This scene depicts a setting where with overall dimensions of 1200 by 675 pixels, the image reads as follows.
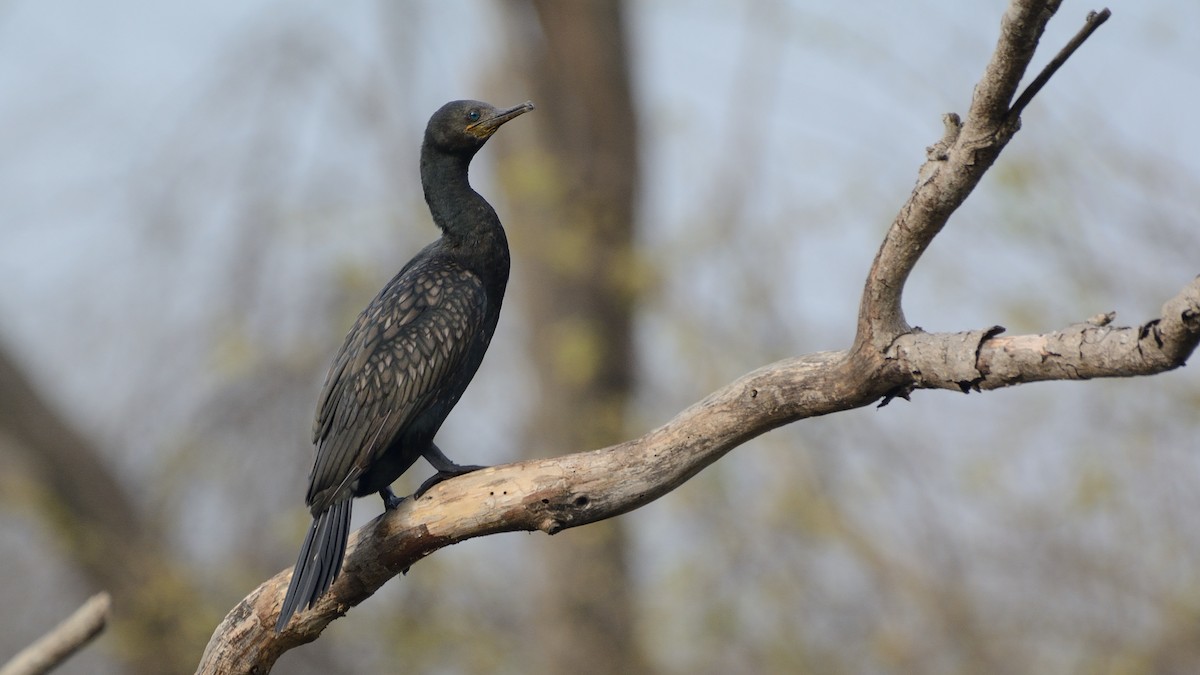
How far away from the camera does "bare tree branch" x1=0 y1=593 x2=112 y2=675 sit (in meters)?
3.72

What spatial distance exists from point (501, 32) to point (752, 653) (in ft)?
15.9

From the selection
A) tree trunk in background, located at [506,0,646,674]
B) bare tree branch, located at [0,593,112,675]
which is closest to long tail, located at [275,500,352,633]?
bare tree branch, located at [0,593,112,675]

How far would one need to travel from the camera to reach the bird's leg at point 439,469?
125 inches

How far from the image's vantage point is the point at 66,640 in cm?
376

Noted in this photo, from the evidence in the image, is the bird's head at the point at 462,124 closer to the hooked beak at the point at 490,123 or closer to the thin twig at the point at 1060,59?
the hooked beak at the point at 490,123

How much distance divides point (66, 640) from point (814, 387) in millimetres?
2401

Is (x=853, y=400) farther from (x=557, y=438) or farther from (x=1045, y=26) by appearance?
(x=557, y=438)

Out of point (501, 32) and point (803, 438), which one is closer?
point (803, 438)

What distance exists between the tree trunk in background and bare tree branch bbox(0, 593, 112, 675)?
5063 mm

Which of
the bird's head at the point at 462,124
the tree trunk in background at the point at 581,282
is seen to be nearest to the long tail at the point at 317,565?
the bird's head at the point at 462,124

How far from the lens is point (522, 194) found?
28.9 ft

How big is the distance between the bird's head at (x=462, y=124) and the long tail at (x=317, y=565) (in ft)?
3.91

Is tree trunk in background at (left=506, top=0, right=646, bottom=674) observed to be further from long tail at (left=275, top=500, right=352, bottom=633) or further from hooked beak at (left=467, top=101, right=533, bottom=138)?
long tail at (left=275, top=500, right=352, bottom=633)

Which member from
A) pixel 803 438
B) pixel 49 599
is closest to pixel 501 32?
pixel 803 438
